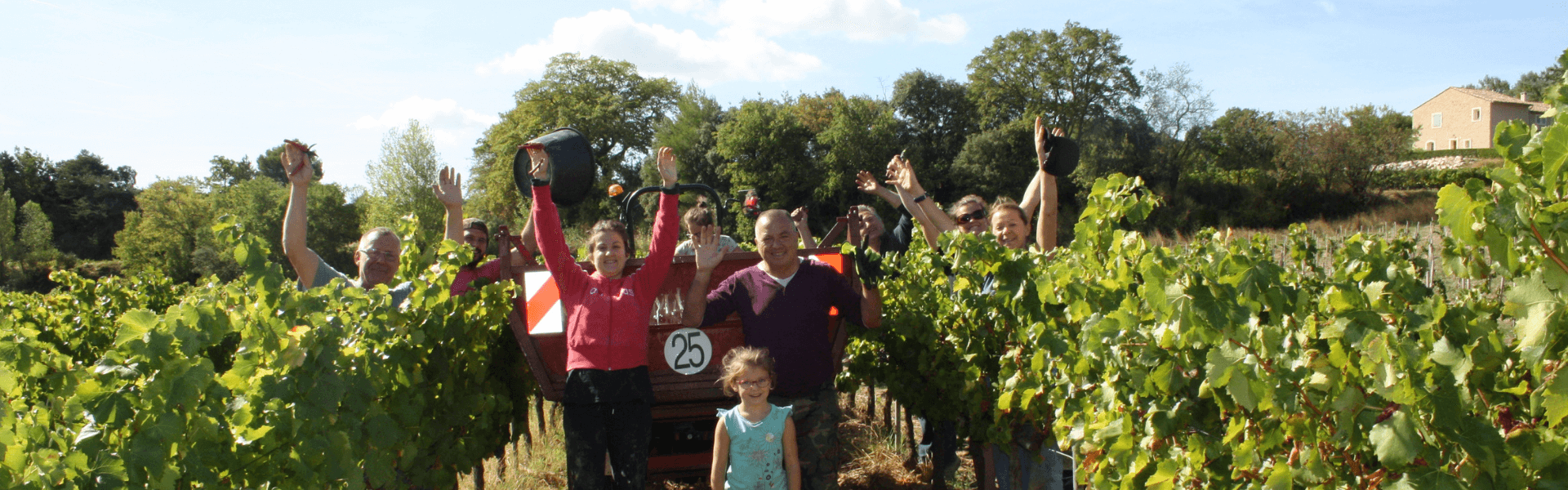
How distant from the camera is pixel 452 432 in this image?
3760mm

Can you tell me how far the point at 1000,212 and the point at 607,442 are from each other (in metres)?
2.01

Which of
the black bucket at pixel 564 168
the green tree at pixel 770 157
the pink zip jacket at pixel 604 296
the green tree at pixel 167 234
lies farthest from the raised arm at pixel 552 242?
the green tree at pixel 167 234

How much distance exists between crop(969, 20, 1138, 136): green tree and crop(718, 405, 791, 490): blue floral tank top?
133ft

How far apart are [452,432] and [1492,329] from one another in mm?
3544

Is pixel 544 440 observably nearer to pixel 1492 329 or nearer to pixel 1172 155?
pixel 1492 329

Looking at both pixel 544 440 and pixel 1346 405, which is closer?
pixel 1346 405

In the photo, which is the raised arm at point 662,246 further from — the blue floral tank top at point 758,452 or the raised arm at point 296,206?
the raised arm at point 296,206

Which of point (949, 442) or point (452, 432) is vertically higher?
point (452, 432)

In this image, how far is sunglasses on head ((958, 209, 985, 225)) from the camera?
4172mm

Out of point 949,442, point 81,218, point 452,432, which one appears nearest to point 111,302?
point 452,432

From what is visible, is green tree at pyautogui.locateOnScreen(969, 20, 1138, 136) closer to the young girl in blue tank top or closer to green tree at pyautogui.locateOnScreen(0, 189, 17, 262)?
the young girl in blue tank top

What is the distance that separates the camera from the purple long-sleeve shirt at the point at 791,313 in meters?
3.56

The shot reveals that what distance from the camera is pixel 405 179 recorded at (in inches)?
1870

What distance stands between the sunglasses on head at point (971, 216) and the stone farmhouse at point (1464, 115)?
2435 inches
